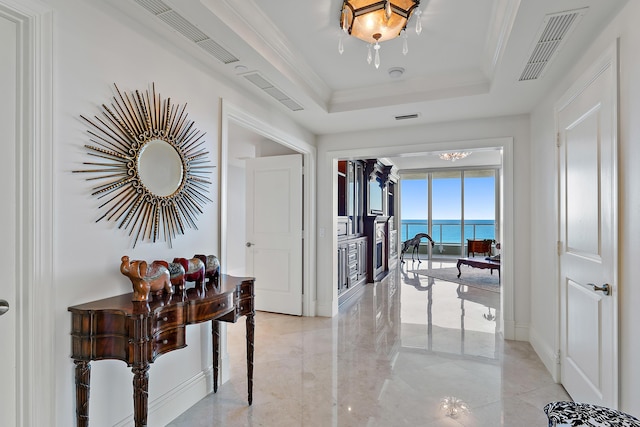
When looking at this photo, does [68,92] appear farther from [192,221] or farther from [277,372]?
[277,372]

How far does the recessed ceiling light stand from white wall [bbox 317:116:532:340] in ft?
3.36

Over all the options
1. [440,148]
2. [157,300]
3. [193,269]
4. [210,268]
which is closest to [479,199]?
[440,148]

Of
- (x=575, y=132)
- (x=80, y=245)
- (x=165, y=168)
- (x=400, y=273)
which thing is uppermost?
(x=575, y=132)

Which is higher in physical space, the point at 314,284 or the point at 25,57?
the point at 25,57

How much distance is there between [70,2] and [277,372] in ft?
9.17

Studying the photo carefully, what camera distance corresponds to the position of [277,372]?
9.33ft

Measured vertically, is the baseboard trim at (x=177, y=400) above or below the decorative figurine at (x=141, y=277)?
below

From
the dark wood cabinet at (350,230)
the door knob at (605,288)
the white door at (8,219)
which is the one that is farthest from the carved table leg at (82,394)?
the dark wood cabinet at (350,230)

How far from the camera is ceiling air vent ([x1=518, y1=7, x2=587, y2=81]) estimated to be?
1.88 m

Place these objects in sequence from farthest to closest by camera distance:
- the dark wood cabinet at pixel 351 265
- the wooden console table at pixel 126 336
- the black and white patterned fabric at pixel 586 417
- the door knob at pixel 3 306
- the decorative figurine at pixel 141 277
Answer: the dark wood cabinet at pixel 351 265, the decorative figurine at pixel 141 277, the wooden console table at pixel 126 336, the door knob at pixel 3 306, the black and white patterned fabric at pixel 586 417

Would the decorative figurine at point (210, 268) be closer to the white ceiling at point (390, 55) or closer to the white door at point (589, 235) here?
the white ceiling at point (390, 55)

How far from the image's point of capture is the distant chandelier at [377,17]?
2.05m

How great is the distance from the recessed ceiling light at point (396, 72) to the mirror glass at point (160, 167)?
2.01 m

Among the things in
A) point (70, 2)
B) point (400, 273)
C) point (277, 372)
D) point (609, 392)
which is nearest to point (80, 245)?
point (70, 2)
